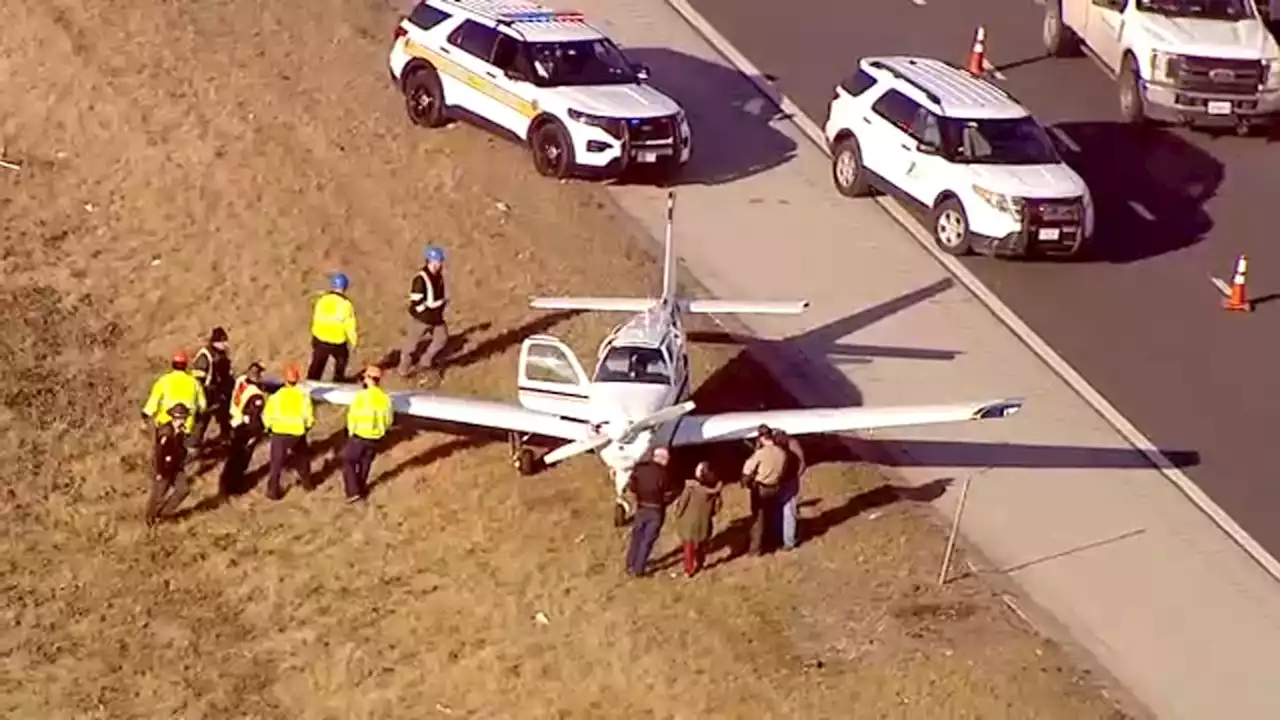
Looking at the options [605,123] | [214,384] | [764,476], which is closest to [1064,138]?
[605,123]

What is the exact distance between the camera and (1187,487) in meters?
27.5

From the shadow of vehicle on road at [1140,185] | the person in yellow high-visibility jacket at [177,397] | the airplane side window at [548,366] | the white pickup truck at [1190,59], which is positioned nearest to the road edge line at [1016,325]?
the shadow of vehicle on road at [1140,185]

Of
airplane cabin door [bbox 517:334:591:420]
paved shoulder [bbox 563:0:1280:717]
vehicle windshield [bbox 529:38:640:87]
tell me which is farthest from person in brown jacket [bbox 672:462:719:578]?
vehicle windshield [bbox 529:38:640:87]

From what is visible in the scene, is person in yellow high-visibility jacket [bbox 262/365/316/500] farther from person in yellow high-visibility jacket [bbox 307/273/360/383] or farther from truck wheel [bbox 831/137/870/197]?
truck wheel [bbox 831/137/870/197]

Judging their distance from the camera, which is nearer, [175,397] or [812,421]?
[175,397]

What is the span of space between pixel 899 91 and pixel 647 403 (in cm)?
872

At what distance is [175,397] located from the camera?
25.6 metres

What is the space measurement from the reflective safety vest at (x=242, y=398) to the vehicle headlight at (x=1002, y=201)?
411 inches

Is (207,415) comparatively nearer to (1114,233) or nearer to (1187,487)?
(1187,487)

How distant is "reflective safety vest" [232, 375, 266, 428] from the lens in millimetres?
25969

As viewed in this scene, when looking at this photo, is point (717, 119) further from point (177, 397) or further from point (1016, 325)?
point (177, 397)

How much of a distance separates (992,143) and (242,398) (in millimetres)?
11248

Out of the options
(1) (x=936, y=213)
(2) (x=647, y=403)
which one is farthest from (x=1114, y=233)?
(2) (x=647, y=403)

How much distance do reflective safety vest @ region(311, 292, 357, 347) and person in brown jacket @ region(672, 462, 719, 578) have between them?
15.6 ft
